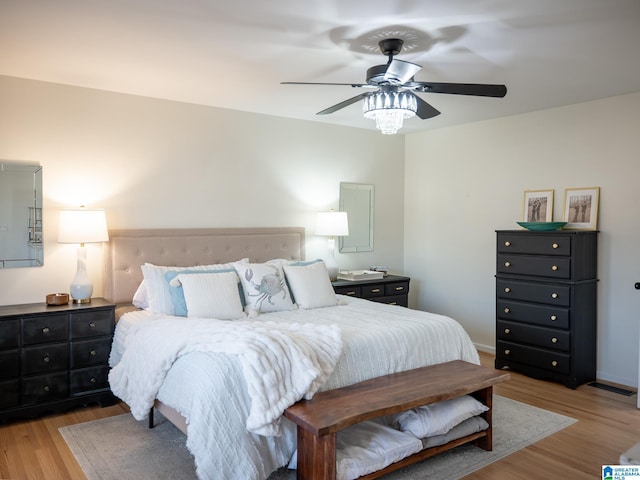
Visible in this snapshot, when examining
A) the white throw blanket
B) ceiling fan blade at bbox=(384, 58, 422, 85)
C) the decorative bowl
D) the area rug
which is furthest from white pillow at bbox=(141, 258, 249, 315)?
the decorative bowl

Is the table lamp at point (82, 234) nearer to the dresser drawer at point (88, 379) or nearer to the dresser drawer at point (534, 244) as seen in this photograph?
the dresser drawer at point (88, 379)

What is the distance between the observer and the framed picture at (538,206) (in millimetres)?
4738

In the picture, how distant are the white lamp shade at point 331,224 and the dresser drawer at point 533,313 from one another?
5.67 feet

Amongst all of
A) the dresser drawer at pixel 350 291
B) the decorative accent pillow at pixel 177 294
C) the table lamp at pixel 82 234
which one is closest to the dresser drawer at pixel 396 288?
the dresser drawer at pixel 350 291

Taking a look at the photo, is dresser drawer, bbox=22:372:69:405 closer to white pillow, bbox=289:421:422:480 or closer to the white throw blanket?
the white throw blanket

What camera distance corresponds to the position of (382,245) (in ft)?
19.8

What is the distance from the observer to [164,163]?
439 centimetres

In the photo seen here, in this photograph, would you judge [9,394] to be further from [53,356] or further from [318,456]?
[318,456]

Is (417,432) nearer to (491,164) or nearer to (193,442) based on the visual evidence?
(193,442)

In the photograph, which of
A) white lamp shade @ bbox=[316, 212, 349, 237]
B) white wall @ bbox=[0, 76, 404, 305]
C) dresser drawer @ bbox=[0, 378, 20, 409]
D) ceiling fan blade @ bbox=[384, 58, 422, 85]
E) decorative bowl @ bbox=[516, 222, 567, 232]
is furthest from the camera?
white lamp shade @ bbox=[316, 212, 349, 237]

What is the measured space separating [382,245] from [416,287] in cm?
69

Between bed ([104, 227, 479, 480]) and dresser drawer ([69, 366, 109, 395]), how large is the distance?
16 centimetres

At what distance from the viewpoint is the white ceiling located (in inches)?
98.3

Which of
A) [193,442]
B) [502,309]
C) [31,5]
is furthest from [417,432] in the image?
[31,5]
